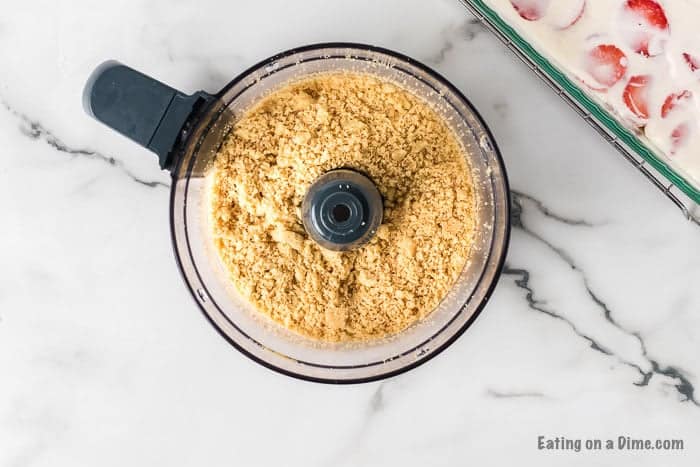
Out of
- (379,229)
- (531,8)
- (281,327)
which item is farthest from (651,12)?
(281,327)

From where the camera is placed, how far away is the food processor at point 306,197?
2.67 ft

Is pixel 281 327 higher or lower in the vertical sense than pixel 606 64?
lower

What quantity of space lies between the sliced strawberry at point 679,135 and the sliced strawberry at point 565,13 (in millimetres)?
152

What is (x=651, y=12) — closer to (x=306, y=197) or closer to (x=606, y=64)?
(x=606, y=64)

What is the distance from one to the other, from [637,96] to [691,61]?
0.06m

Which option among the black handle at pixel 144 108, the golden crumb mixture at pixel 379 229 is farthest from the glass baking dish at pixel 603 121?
the black handle at pixel 144 108

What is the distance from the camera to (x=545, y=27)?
2.67 feet

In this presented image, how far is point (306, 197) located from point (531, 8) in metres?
0.31

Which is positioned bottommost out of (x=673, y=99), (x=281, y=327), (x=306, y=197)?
(x=281, y=327)

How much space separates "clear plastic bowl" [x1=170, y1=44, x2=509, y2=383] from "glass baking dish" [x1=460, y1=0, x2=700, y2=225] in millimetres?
107

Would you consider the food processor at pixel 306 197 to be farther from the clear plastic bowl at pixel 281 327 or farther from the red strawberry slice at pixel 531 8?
the red strawberry slice at pixel 531 8

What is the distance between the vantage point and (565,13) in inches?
31.7

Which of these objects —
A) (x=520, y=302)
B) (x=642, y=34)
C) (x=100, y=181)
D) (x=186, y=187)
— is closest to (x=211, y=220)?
(x=186, y=187)

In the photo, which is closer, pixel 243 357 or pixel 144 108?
pixel 144 108
